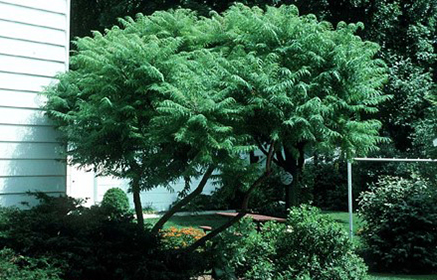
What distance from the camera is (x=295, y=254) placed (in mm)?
7902

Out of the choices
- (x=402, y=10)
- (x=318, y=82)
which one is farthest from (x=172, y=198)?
(x=318, y=82)

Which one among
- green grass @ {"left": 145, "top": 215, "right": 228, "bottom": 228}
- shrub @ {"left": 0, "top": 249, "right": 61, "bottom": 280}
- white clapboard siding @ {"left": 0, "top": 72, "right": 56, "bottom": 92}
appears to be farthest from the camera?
green grass @ {"left": 145, "top": 215, "right": 228, "bottom": 228}

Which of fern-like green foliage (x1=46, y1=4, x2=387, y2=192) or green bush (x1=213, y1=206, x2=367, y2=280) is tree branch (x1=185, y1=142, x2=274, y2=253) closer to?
green bush (x1=213, y1=206, x2=367, y2=280)

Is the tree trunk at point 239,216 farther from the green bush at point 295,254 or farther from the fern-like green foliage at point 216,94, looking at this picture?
the fern-like green foliage at point 216,94

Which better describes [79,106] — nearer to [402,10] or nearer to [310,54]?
[310,54]

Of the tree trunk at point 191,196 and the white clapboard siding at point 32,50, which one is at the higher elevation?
the white clapboard siding at point 32,50

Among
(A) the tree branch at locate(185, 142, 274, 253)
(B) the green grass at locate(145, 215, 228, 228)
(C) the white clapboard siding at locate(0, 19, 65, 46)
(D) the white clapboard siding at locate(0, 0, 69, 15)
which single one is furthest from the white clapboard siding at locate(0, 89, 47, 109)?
(B) the green grass at locate(145, 215, 228, 228)

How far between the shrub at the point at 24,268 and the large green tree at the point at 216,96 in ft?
4.94

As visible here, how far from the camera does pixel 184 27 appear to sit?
7.55m

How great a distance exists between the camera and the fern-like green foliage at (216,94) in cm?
645

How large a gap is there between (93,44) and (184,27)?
1189 millimetres

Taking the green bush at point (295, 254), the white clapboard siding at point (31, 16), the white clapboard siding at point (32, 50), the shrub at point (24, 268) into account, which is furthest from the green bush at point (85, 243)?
the white clapboard siding at point (31, 16)

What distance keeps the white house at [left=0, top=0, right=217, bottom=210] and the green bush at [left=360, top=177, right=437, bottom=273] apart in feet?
18.0

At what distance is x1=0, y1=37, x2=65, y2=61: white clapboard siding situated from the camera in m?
6.96
